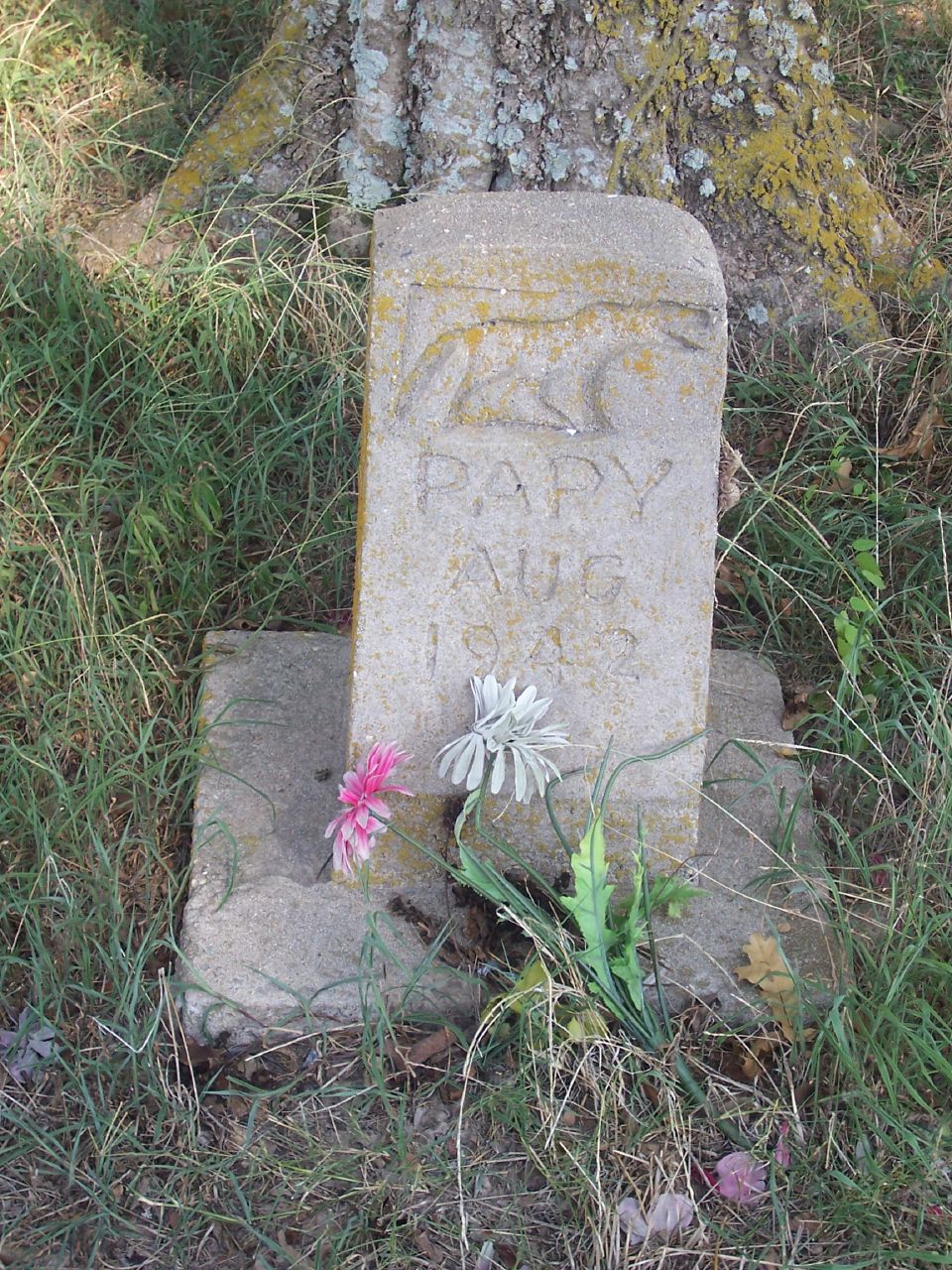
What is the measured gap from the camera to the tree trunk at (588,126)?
Answer: 293cm

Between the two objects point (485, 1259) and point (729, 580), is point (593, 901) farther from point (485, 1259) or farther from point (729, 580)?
point (729, 580)

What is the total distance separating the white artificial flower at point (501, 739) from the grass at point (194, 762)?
34 cm

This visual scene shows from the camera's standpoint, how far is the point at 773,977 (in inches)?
80.2

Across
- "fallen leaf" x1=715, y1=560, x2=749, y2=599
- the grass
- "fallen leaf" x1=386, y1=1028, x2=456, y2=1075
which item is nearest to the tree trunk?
the grass

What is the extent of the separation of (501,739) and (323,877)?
0.41 meters

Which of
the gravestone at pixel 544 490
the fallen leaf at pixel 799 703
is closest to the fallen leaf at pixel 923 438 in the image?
the fallen leaf at pixel 799 703

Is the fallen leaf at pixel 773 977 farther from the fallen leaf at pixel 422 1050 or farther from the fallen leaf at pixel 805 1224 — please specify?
the fallen leaf at pixel 422 1050

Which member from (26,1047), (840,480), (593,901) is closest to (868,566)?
(840,480)

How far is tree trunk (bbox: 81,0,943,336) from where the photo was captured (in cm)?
293

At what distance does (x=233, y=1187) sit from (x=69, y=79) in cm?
323

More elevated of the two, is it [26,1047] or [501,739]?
[501,739]

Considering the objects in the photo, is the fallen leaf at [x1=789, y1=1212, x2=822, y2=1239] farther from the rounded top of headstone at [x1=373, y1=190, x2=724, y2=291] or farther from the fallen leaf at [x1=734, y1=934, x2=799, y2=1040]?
the rounded top of headstone at [x1=373, y1=190, x2=724, y2=291]

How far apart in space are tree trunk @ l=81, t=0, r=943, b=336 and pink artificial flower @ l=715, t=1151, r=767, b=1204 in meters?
1.94

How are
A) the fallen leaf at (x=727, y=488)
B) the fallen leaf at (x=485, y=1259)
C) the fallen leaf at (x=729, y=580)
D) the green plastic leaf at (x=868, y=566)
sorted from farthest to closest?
the fallen leaf at (x=729, y=580) → the green plastic leaf at (x=868, y=566) → the fallen leaf at (x=727, y=488) → the fallen leaf at (x=485, y=1259)
